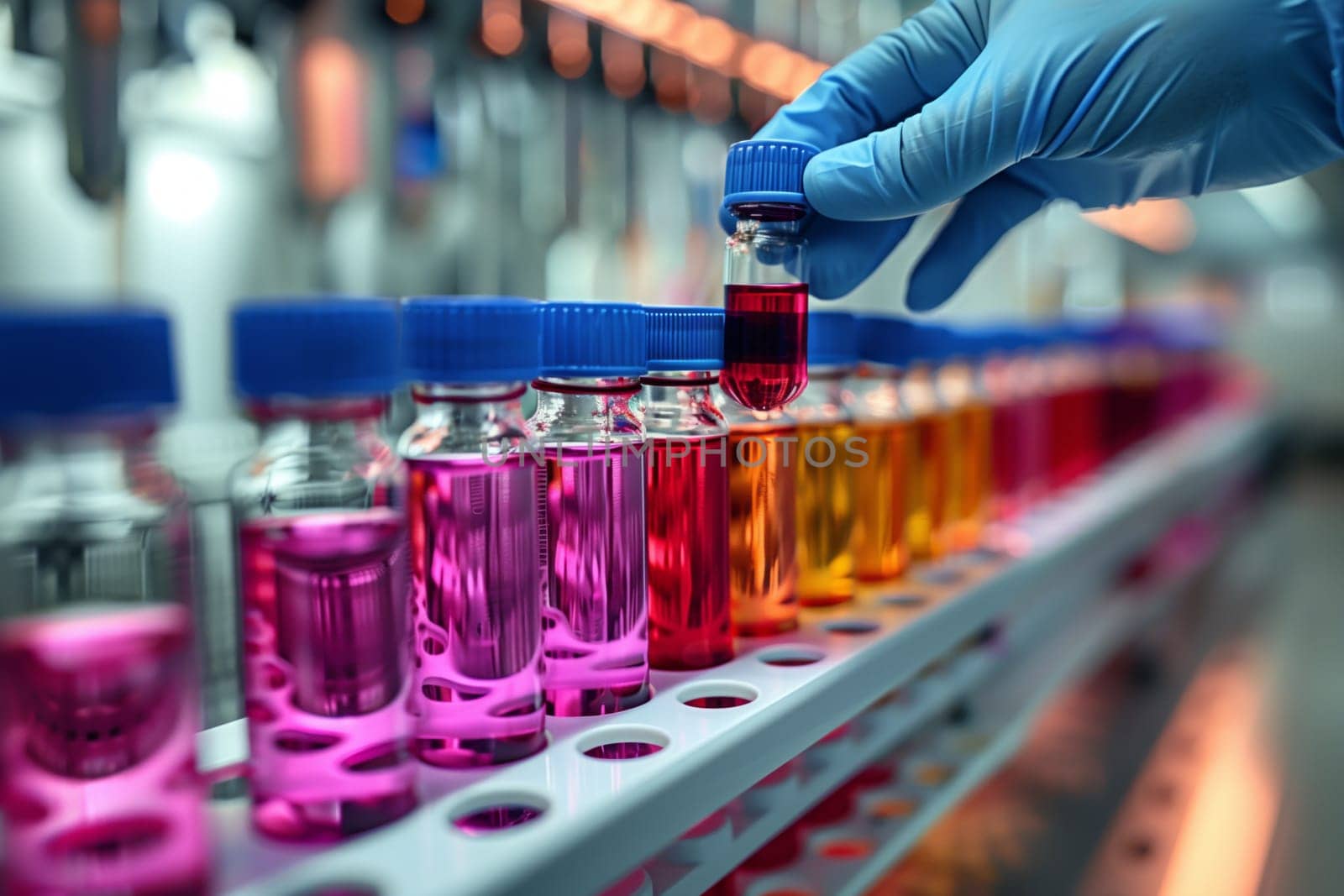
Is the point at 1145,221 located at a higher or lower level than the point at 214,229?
higher

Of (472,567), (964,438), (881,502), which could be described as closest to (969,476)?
(964,438)

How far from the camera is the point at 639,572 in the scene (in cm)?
65

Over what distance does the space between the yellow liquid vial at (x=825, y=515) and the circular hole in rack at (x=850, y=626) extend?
0.04 m

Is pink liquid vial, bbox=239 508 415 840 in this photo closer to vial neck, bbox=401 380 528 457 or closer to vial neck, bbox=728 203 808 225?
vial neck, bbox=401 380 528 457

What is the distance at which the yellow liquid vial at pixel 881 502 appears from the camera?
0.93 meters

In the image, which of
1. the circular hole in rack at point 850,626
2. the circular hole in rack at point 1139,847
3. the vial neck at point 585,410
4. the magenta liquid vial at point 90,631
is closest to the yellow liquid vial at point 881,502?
the circular hole in rack at point 850,626

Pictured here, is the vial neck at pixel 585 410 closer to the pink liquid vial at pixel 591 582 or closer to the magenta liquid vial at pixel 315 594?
the pink liquid vial at pixel 591 582

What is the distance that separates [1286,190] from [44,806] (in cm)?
397

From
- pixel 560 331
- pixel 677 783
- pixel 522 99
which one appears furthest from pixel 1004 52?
pixel 522 99

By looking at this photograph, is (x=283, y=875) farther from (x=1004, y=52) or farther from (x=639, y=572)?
(x=1004, y=52)

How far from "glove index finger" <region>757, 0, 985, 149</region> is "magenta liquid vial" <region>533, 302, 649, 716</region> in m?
A: 0.34

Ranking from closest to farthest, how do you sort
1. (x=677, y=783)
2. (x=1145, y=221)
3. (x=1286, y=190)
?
(x=677, y=783), (x=1286, y=190), (x=1145, y=221)

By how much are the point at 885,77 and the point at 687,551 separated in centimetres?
50

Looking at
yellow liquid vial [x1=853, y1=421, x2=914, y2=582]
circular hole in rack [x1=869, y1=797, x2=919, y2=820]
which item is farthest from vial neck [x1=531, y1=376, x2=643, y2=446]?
circular hole in rack [x1=869, y1=797, x2=919, y2=820]
